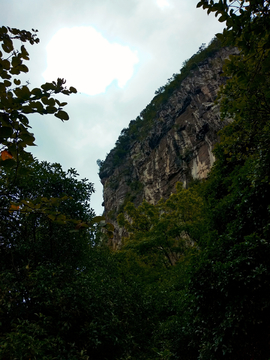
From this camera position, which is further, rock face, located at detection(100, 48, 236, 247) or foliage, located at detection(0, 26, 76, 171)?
rock face, located at detection(100, 48, 236, 247)

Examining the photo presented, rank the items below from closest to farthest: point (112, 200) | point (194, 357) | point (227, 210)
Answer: point (194, 357) < point (227, 210) < point (112, 200)

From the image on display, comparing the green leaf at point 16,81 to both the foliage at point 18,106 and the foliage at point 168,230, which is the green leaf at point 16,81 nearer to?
the foliage at point 18,106

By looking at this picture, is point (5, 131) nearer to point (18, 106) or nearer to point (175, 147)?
point (18, 106)

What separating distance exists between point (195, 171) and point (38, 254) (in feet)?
84.9

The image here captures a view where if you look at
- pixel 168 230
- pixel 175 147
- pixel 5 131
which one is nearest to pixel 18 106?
pixel 5 131

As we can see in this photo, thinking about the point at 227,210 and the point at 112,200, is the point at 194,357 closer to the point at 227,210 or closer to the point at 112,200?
the point at 227,210

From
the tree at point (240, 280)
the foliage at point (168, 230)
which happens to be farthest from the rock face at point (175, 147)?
the tree at point (240, 280)

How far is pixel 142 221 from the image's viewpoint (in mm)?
16281

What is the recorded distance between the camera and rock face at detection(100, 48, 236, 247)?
105ft

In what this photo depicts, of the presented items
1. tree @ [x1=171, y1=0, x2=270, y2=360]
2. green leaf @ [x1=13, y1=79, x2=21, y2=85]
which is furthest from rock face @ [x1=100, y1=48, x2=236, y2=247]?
green leaf @ [x1=13, y1=79, x2=21, y2=85]

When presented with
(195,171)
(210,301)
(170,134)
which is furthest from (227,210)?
(170,134)

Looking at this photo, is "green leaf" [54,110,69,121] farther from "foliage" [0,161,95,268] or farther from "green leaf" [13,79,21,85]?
"foliage" [0,161,95,268]

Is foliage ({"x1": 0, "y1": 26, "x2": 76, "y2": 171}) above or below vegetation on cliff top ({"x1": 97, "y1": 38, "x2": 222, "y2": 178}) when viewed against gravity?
below

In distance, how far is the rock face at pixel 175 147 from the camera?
105ft
